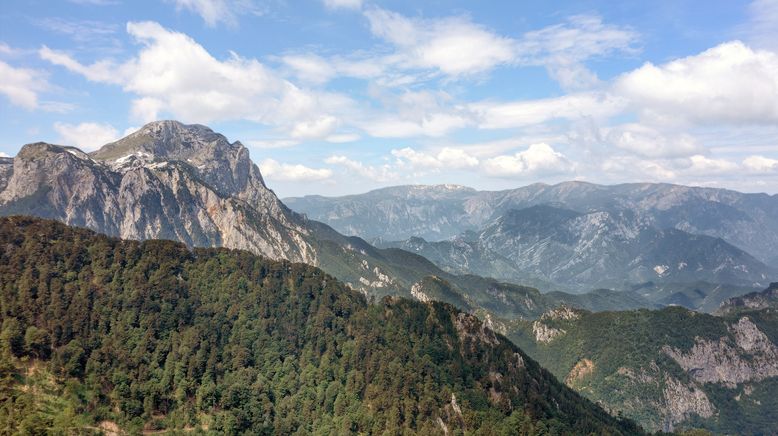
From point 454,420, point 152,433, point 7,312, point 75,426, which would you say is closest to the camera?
point 75,426

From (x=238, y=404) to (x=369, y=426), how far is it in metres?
49.9

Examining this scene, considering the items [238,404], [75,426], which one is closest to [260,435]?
[238,404]

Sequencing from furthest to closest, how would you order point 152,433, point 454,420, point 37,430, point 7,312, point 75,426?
point 454,420 < point 7,312 < point 152,433 < point 75,426 < point 37,430

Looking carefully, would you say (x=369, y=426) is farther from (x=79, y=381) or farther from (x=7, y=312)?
(x=7, y=312)

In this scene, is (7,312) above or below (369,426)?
above

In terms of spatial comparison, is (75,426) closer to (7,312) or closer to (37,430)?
(37,430)

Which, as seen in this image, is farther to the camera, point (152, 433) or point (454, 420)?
point (454, 420)

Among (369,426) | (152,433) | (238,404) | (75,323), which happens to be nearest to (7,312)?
(75,323)

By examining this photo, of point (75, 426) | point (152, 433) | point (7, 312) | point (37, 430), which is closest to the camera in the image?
point (37, 430)

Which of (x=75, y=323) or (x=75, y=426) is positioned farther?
(x=75, y=323)

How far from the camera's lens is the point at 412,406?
652ft

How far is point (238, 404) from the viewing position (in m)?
196

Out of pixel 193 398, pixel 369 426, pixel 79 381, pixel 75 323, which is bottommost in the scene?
pixel 369 426

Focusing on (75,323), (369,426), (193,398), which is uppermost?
(75,323)
